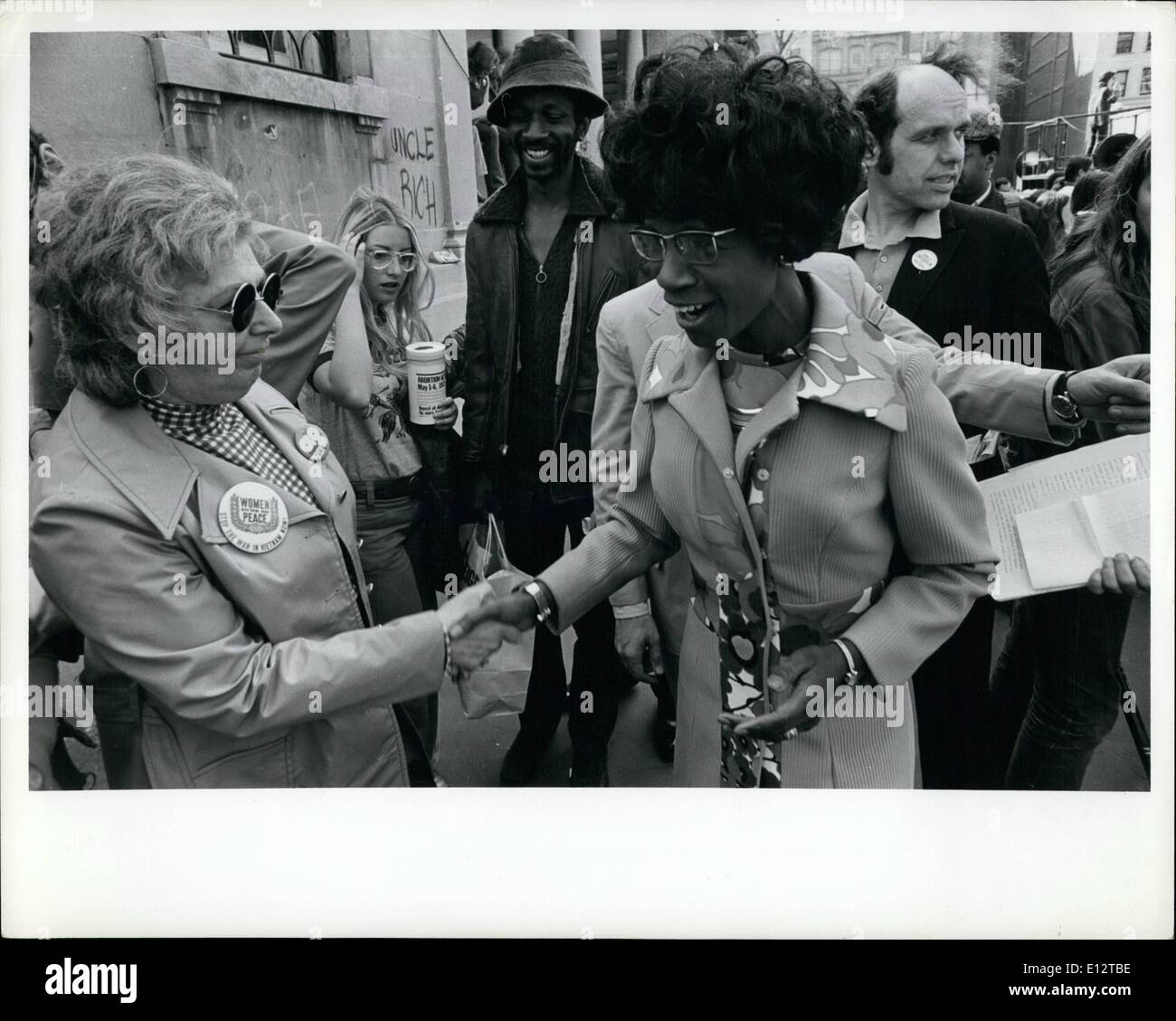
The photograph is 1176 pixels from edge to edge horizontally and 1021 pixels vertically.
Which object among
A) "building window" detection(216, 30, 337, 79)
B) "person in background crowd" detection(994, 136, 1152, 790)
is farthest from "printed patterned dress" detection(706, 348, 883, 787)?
"building window" detection(216, 30, 337, 79)

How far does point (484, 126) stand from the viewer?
3504 mm

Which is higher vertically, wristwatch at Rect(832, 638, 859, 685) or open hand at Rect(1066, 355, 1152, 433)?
open hand at Rect(1066, 355, 1152, 433)

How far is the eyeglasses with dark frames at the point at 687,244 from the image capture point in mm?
2816

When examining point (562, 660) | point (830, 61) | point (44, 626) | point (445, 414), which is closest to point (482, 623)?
point (562, 660)

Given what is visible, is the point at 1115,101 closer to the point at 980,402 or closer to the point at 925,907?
the point at 980,402

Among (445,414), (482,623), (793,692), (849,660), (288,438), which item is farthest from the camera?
(445,414)

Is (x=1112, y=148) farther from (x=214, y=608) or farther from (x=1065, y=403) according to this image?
(x=214, y=608)

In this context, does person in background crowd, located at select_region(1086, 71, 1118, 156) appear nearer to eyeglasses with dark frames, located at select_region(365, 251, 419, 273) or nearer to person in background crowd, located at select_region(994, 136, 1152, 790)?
person in background crowd, located at select_region(994, 136, 1152, 790)

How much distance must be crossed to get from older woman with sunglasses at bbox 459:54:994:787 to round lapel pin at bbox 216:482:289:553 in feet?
3.46

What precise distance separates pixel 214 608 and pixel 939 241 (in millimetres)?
2433

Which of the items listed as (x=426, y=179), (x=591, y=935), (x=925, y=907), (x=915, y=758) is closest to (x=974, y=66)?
(x=426, y=179)

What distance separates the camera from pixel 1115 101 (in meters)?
3.54

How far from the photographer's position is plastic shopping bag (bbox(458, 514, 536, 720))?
11.7ft

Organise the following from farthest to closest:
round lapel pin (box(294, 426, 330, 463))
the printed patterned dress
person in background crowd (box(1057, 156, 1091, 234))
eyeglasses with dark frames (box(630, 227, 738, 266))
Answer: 1. person in background crowd (box(1057, 156, 1091, 234))
2. round lapel pin (box(294, 426, 330, 463))
3. the printed patterned dress
4. eyeglasses with dark frames (box(630, 227, 738, 266))
